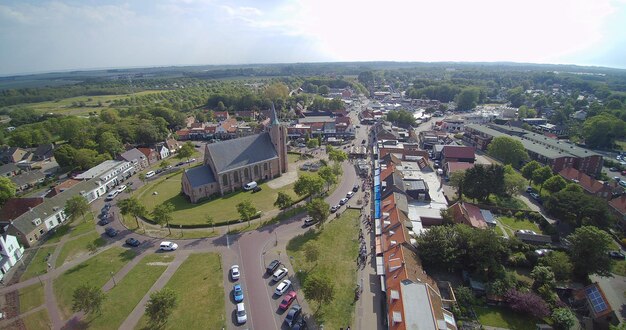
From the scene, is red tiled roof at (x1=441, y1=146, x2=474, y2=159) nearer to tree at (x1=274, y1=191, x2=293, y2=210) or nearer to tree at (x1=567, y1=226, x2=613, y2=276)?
tree at (x1=567, y1=226, x2=613, y2=276)

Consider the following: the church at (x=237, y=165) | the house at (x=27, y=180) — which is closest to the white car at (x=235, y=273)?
the church at (x=237, y=165)

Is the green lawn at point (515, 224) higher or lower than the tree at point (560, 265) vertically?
lower

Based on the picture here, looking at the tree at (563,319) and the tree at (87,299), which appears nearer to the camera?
the tree at (563,319)

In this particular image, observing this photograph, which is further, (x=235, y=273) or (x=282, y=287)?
(x=235, y=273)

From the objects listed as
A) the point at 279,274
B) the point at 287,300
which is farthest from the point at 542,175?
the point at 287,300

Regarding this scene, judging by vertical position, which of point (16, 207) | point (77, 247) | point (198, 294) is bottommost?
point (77, 247)

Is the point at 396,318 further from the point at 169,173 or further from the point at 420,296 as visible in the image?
the point at 169,173

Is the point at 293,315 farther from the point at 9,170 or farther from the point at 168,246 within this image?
the point at 9,170

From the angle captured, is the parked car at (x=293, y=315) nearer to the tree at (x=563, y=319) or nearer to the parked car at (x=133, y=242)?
the tree at (x=563, y=319)
